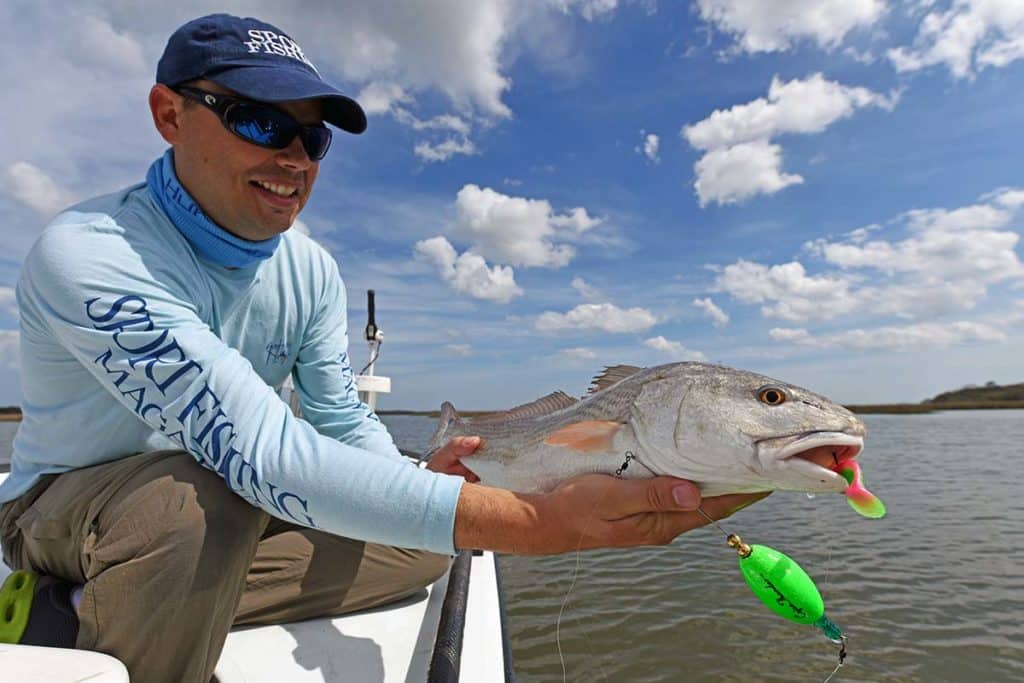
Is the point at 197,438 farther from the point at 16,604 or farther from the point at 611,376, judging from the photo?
the point at 611,376

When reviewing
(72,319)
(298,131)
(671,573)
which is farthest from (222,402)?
(671,573)

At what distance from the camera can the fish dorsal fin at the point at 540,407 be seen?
3.13 metres

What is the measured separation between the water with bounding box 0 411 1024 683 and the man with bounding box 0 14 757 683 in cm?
445

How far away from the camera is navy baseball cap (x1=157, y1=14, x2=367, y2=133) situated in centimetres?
220

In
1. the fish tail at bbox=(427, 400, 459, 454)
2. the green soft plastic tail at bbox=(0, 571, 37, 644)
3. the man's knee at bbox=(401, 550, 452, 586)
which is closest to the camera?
the green soft plastic tail at bbox=(0, 571, 37, 644)

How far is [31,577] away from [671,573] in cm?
805

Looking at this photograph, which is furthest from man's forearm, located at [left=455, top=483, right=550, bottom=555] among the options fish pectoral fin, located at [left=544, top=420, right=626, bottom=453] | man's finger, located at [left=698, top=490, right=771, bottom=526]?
man's finger, located at [left=698, top=490, right=771, bottom=526]

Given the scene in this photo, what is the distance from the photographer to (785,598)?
217 centimetres

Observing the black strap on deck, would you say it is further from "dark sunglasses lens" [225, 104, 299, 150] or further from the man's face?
"dark sunglasses lens" [225, 104, 299, 150]

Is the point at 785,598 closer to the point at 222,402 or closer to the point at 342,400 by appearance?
the point at 222,402

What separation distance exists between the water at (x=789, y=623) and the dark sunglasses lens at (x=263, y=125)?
5.16m

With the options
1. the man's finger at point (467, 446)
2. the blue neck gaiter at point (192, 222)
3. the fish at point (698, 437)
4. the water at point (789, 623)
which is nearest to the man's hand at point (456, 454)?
the man's finger at point (467, 446)

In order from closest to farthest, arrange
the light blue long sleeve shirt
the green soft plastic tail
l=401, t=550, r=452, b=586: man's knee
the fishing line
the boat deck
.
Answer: the light blue long sleeve shirt, the fishing line, the green soft plastic tail, the boat deck, l=401, t=550, r=452, b=586: man's knee

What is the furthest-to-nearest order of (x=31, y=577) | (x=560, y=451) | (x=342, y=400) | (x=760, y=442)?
(x=342, y=400) → (x=560, y=451) → (x=31, y=577) → (x=760, y=442)
